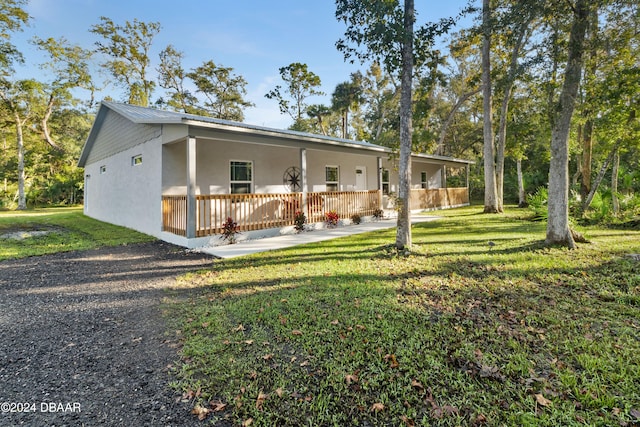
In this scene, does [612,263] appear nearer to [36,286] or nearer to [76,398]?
[76,398]

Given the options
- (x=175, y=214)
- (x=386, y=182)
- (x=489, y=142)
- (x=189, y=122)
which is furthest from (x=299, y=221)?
(x=489, y=142)

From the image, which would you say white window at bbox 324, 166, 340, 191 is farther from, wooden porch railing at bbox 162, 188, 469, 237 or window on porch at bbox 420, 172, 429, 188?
window on porch at bbox 420, 172, 429, 188

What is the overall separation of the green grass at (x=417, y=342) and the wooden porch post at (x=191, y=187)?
2488 mm

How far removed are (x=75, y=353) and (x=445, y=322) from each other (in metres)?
3.88

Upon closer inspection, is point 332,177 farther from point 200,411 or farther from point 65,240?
point 200,411

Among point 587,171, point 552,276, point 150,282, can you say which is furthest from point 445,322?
point 587,171

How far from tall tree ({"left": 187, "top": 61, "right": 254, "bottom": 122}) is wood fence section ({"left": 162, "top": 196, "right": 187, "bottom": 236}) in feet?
72.8

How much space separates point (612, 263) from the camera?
525 cm

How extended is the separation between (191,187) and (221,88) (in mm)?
25089

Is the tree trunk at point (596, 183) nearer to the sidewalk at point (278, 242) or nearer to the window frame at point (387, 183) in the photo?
the sidewalk at point (278, 242)

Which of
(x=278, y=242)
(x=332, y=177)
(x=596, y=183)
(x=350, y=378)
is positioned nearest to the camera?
(x=350, y=378)

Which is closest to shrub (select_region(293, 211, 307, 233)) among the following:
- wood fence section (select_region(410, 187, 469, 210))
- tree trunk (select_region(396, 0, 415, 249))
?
tree trunk (select_region(396, 0, 415, 249))

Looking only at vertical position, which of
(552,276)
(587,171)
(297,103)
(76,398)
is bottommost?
(76,398)

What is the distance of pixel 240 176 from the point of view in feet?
34.9
